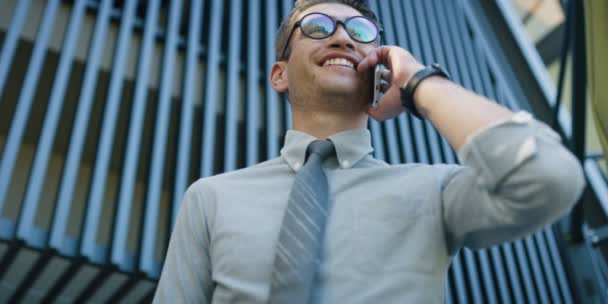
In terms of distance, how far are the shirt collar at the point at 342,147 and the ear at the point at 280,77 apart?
24 centimetres

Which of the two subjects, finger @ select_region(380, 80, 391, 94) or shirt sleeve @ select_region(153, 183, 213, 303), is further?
finger @ select_region(380, 80, 391, 94)

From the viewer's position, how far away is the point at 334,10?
1.33 m

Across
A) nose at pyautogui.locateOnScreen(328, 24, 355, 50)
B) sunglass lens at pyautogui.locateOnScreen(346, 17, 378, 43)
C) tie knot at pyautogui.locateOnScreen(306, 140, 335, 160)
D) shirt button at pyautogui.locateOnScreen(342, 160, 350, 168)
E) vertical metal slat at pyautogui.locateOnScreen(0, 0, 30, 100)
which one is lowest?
shirt button at pyautogui.locateOnScreen(342, 160, 350, 168)

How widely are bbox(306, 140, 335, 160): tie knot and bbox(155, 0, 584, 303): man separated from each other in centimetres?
1

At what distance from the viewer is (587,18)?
1.55m

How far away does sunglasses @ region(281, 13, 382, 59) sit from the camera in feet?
4.14

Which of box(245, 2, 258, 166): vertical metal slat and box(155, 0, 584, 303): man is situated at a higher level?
box(245, 2, 258, 166): vertical metal slat

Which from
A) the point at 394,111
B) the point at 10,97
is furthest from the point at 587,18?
the point at 10,97

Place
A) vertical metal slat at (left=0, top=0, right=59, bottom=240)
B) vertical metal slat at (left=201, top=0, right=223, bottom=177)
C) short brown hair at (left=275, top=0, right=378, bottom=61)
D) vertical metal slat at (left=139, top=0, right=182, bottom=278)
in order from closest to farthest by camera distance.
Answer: short brown hair at (left=275, top=0, right=378, bottom=61) → vertical metal slat at (left=0, top=0, right=59, bottom=240) → vertical metal slat at (left=139, top=0, right=182, bottom=278) → vertical metal slat at (left=201, top=0, right=223, bottom=177)

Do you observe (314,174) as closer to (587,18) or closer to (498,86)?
(587,18)

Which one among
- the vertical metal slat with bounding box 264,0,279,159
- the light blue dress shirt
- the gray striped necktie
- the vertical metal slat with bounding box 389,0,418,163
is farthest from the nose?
the vertical metal slat with bounding box 389,0,418,163

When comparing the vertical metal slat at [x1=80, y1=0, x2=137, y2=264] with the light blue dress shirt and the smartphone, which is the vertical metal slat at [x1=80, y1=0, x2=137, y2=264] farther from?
the smartphone

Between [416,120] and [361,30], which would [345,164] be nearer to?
[361,30]

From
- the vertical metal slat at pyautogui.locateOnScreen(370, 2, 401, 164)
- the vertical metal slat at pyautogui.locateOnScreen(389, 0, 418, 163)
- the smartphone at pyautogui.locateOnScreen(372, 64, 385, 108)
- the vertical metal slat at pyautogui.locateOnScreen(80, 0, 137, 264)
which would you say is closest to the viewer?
the smartphone at pyautogui.locateOnScreen(372, 64, 385, 108)
